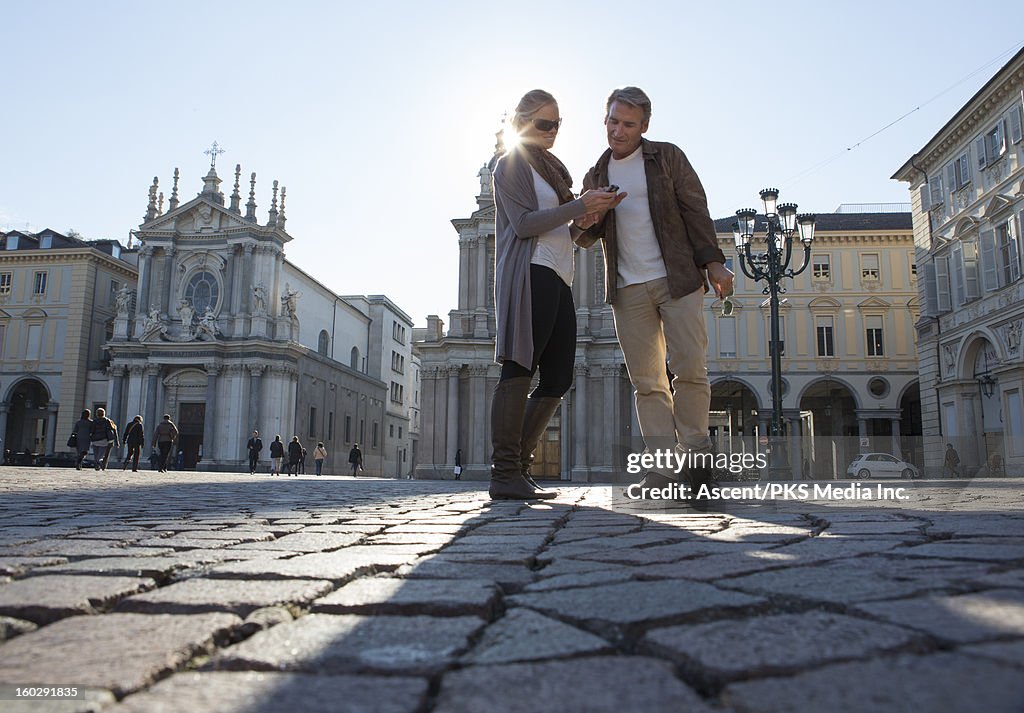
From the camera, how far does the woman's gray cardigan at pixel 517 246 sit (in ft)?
16.4

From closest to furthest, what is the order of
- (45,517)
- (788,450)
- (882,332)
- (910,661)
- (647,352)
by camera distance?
1. (910,661)
2. (45,517)
3. (647,352)
4. (788,450)
5. (882,332)

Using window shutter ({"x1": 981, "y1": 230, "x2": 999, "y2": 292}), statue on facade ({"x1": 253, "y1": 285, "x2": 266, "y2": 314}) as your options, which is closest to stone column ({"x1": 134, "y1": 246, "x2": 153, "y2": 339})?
statue on facade ({"x1": 253, "y1": 285, "x2": 266, "y2": 314})

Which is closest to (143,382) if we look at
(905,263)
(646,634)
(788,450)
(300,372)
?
(300,372)

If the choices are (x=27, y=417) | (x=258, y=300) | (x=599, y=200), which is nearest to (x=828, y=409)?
(x=258, y=300)

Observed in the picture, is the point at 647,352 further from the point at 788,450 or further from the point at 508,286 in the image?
the point at 788,450

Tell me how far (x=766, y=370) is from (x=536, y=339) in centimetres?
3594

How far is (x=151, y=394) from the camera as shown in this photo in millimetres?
42062

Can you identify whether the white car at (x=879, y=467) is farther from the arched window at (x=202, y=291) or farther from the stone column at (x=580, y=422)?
the arched window at (x=202, y=291)

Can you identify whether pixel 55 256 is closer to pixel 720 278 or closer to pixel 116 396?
pixel 116 396

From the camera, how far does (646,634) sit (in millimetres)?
1432

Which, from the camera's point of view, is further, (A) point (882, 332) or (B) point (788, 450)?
(A) point (882, 332)

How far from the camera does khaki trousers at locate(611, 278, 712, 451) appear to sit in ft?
15.2

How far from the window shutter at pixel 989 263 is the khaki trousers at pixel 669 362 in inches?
946

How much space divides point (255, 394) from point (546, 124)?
129ft
